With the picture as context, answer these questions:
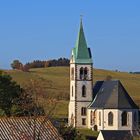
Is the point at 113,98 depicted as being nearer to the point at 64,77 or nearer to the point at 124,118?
the point at 124,118

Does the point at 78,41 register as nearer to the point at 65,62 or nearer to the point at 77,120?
the point at 77,120

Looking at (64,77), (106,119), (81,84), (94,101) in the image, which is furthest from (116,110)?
(64,77)

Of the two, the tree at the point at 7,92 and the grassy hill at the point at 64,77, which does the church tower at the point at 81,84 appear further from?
the tree at the point at 7,92

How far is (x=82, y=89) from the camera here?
9094 cm

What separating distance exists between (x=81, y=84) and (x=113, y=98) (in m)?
7.13

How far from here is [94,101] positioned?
89625 millimetres

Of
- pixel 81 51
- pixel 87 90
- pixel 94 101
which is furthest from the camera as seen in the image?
pixel 81 51

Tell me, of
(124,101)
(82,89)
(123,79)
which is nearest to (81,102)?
(82,89)

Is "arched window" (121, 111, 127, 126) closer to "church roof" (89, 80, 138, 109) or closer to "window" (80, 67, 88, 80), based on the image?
"church roof" (89, 80, 138, 109)

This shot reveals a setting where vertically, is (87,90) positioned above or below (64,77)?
below

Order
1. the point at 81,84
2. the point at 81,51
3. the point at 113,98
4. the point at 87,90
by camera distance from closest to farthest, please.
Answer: the point at 113,98
the point at 87,90
the point at 81,84
the point at 81,51

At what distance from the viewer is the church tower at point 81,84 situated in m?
90.3

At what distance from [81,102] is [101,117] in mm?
4999

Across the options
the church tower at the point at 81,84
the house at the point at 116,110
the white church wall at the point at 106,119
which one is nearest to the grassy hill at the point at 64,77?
the church tower at the point at 81,84
